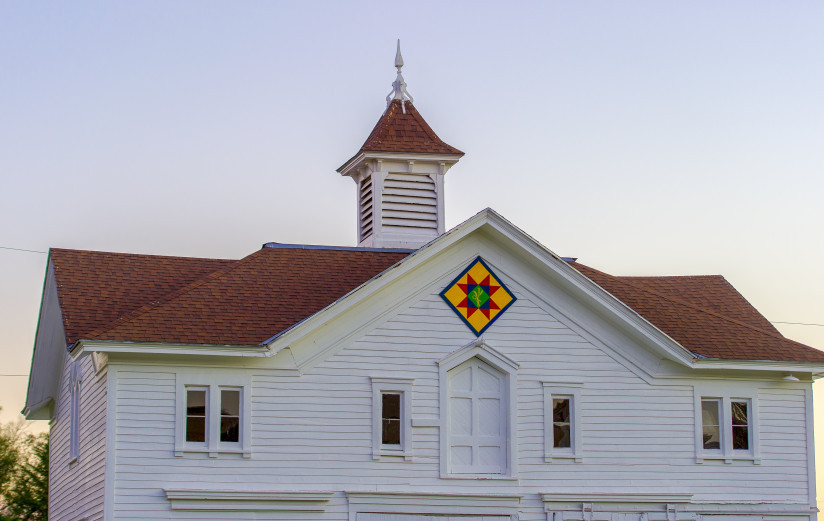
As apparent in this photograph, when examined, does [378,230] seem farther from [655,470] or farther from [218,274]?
[655,470]

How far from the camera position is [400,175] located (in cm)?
3256

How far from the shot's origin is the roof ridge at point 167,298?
25531 millimetres

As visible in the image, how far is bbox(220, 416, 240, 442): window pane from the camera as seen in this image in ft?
84.6

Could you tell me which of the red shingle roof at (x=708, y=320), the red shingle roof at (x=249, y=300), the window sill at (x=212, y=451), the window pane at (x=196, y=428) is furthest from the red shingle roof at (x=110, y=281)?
the red shingle roof at (x=708, y=320)

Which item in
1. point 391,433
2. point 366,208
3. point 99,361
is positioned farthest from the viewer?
point 366,208

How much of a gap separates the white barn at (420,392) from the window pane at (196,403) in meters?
0.03

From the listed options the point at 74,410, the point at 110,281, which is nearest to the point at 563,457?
the point at 110,281

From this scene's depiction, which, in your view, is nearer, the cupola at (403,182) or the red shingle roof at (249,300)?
the red shingle roof at (249,300)

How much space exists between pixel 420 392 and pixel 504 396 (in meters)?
1.76

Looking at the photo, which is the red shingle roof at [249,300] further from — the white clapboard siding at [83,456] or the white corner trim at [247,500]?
the white corner trim at [247,500]

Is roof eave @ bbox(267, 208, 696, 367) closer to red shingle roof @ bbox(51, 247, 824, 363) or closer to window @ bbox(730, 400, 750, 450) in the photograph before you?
red shingle roof @ bbox(51, 247, 824, 363)

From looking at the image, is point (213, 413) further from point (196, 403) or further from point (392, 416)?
point (392, 416)

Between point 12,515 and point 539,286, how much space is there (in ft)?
107

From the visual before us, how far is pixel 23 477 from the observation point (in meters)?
55.6
